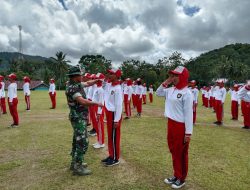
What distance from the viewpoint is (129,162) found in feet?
23.0

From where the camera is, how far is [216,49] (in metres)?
135

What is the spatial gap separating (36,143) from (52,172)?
3.06m

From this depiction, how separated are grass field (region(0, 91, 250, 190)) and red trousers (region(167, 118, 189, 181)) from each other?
417 millimetres

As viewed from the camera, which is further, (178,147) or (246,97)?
(246,97)

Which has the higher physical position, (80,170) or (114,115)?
(114,115)

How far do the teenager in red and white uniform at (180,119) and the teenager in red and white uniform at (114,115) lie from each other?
144 centimetres

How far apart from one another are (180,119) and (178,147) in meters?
0.52

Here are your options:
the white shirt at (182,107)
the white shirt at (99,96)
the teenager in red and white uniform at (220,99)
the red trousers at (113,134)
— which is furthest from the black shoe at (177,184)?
the teenager in red and white uniform at (220,99)

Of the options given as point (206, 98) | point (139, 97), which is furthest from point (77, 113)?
point (206, 98)

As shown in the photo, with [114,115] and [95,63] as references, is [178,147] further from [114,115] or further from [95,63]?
[95,63]

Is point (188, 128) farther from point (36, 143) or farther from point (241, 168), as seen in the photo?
point (36, 143)

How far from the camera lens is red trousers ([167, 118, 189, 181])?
5246mm

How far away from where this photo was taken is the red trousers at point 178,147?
525 centimetres

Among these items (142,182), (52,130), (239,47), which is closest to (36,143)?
(52,130)
